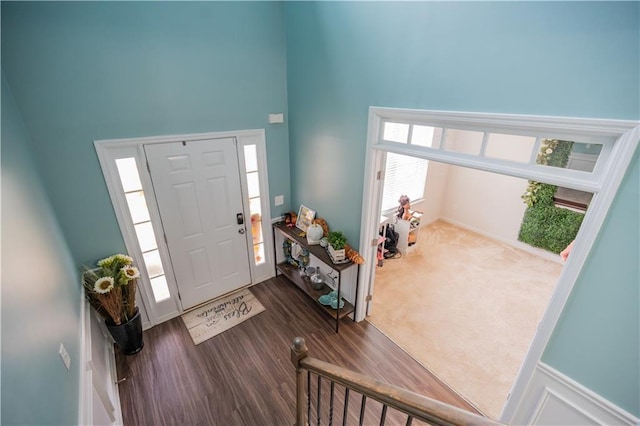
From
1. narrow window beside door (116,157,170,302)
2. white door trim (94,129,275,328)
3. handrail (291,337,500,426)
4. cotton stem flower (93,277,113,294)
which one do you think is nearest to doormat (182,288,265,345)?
white door trim (94,129,275,328)

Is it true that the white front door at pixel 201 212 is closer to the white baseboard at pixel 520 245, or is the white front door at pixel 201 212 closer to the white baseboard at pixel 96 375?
the white baseboard at pixel 96 375

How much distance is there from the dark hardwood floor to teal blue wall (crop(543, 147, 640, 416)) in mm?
1176

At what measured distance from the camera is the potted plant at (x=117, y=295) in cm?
256

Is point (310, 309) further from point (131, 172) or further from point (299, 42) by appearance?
point (299, 42)

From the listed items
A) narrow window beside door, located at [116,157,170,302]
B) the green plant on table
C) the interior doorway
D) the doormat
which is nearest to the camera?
narrow window beside door, located at [116,157,170,302]

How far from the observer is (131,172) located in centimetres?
277

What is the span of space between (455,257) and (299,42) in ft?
13.1

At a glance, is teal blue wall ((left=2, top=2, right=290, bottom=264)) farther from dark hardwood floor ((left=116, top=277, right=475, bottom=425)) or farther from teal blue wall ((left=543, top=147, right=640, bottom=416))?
teal blue wall ((left=543, top=147, right=640, bottom=416))

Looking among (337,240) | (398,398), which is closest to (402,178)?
(337,240)

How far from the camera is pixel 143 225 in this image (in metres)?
2.97

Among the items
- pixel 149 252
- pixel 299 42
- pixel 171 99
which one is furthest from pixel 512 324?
pixel 171 99

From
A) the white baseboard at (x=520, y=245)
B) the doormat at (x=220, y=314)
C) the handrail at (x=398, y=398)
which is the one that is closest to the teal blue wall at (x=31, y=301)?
the handrail at (x=398, y=398)

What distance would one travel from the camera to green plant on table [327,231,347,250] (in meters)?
3.03

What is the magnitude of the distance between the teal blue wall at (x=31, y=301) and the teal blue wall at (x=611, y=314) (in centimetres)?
270
